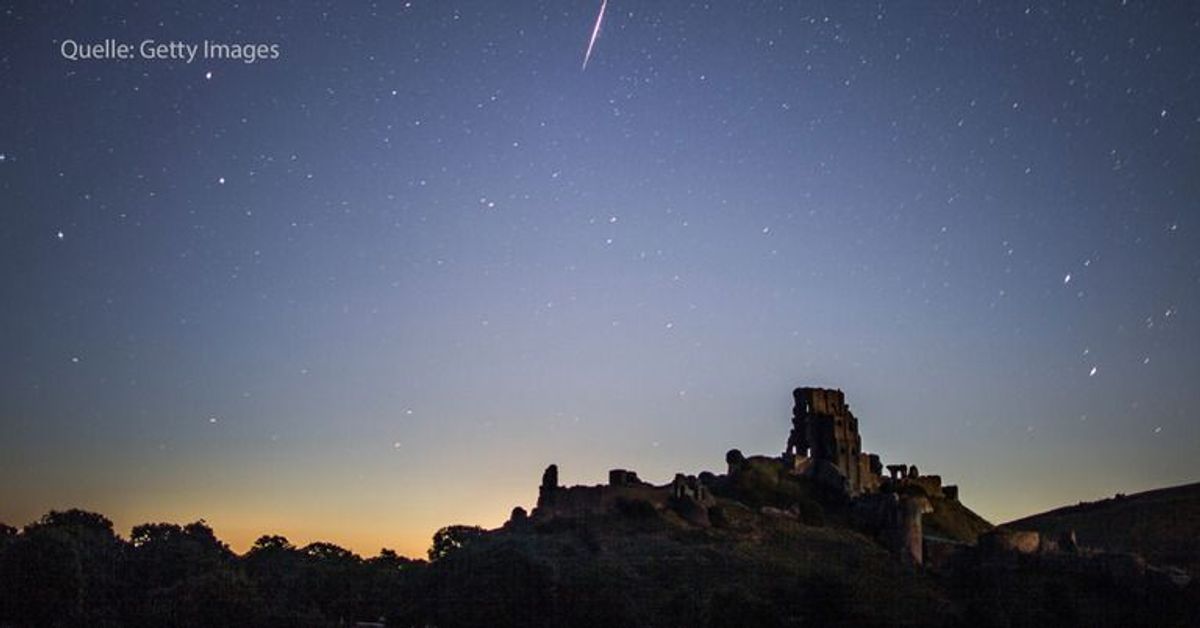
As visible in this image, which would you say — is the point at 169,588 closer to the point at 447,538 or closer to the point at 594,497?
the point at 594,497

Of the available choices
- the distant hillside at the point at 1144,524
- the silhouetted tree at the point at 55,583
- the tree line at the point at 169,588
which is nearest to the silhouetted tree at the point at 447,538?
the tree line at the point at 169,588

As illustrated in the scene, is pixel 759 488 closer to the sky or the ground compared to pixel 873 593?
closer to the sky

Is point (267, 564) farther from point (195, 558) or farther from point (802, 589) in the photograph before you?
point (802, 589)

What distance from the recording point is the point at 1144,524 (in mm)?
108250

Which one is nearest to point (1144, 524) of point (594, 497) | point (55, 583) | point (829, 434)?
point (829, 434)

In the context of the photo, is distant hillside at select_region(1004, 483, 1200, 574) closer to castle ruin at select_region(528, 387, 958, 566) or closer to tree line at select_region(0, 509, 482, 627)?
castle ruin at select_region(528, 387, 958, 566)

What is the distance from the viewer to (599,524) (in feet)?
254

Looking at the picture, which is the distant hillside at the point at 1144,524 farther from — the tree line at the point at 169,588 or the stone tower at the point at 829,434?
the tree line at the point at 169,588

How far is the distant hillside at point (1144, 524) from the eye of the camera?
315 ft

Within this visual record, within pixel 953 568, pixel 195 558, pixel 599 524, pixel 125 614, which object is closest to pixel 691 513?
pixel 599 524

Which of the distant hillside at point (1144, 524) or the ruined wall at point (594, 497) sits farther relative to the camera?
the distant hillside at point (1144, 524)

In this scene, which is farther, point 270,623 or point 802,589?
point 802,589

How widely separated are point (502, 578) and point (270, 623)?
1858 centimetres

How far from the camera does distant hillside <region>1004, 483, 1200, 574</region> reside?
315ft
